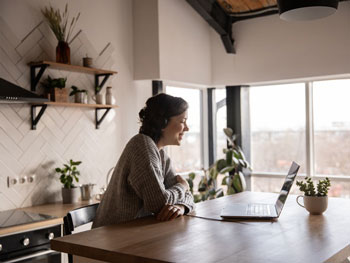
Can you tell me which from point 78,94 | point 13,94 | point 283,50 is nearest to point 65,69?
point 78,94

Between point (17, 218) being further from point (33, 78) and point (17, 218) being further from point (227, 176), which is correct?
point (227, 176)

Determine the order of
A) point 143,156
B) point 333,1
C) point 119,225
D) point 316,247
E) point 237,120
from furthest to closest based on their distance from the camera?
point 237,120
point 333,1
point 143,156
point 119,225
point 316,247

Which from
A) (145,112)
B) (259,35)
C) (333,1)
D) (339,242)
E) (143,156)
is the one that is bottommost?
(339,242)

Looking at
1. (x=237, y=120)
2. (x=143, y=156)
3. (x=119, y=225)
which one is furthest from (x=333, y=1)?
(x=237, y=120)

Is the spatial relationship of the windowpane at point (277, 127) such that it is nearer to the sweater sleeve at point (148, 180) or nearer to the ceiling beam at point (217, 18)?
the ceiling beam at point (217, 18)

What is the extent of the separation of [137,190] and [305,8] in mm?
1319

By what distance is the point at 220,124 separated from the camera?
5.11m

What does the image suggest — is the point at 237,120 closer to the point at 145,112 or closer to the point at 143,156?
the point at 145,112

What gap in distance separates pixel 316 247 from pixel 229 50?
350 centimetres

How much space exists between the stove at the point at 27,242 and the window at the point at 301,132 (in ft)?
8.72

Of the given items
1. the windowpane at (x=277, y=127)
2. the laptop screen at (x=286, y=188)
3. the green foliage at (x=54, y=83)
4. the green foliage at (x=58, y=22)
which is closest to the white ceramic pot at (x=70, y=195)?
the green foliage at (x=54, y=83)

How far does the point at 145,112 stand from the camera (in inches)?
92.4

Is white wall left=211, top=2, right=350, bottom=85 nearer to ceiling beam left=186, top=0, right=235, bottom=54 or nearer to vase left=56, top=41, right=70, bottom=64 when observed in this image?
ceiling beam left=186, top=0, right=235, bottom=54

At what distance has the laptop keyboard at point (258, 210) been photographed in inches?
79.5
